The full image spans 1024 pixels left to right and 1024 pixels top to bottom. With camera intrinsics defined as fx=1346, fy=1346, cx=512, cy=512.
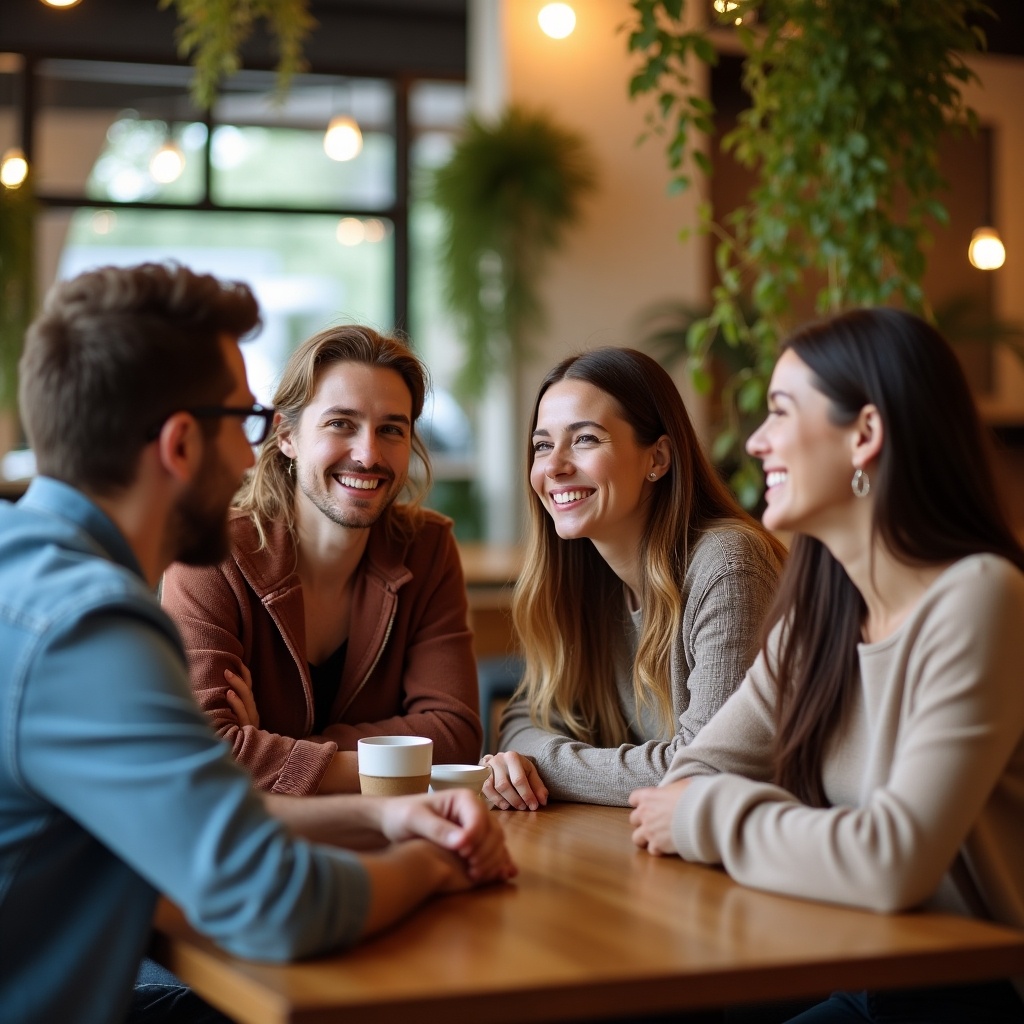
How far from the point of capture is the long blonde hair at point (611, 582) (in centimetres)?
223

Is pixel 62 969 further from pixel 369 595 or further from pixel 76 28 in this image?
pixel 76 28

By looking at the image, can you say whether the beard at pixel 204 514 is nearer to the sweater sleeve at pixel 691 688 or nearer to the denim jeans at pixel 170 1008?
the denim jeans at pixel 170 1008

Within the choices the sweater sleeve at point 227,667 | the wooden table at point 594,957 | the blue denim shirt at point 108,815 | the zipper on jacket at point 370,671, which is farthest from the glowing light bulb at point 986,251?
the blue denim shirt at point 108,815

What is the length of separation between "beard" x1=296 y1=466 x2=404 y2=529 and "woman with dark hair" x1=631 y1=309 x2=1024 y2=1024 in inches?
33.0

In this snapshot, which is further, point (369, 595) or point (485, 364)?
point (485, 364)

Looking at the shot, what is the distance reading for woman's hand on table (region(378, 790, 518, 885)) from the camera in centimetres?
140

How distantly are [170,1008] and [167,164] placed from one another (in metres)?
6.72

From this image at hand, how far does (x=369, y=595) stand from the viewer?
2.38 metres

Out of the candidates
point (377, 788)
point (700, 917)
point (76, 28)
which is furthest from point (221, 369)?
point (76, 28)

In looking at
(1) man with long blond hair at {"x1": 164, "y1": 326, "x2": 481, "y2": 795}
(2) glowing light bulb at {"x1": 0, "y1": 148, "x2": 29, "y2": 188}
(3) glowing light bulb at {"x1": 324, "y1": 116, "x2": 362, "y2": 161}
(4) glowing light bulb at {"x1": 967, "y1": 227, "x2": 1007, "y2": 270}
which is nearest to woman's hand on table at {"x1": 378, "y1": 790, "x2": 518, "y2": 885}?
(1) man with long blond hair at {"x1": 164, "y1": 326, "x2": 481, "y2": 795}

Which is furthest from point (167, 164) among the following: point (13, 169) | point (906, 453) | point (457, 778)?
point (906, 453)

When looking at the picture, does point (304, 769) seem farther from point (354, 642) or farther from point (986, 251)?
point (986, 251)

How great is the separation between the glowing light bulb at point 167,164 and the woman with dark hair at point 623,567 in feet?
19.3

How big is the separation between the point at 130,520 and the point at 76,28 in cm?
698
